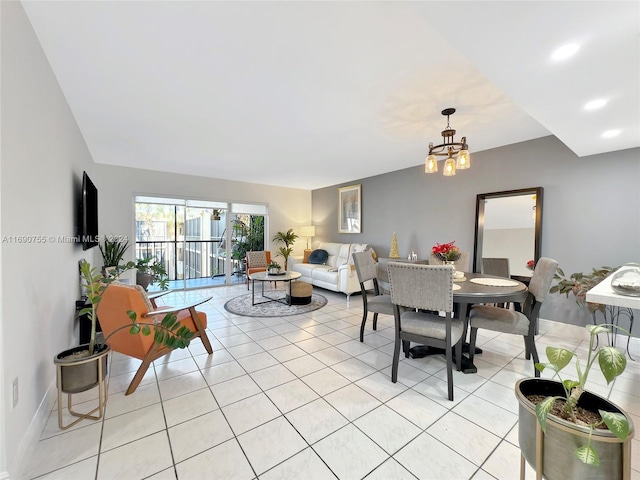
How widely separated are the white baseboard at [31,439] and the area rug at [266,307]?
2208mm

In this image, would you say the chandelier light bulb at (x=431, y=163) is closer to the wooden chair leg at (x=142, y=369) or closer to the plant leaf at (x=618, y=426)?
the plant leaf at (x=618, y=426)

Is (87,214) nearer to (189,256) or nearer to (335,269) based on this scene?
(189,256)

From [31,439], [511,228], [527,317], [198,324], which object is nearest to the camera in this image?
[31,439]

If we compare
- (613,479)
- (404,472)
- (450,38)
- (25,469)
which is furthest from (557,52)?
(25,469)

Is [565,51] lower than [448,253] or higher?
higher

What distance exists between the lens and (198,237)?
20.4 ft

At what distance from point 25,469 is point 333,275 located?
4.08 m

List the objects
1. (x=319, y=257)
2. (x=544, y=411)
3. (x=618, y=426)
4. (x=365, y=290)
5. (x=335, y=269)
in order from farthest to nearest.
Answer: (x=319, y=257)
(x=335, y=269)
(x=365, y=290)
(x=544, y=411)
(x=618, y=426)

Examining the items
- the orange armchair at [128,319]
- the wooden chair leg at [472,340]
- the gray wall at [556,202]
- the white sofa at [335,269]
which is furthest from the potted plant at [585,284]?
the orange armchair at [128,319]

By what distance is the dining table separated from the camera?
2.05m

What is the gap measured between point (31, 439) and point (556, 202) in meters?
5.09

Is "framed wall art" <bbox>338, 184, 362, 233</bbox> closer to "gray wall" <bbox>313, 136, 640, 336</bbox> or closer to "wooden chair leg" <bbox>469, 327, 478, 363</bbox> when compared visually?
"gray wall" <bbox>313, 136, 640, 336</bbox>

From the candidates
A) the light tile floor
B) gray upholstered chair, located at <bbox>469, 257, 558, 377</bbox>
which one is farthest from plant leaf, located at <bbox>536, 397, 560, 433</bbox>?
gray upholstered chair, located at <bbox>469, 257, 558, 377</bbox>

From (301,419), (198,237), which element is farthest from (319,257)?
(301,419)
